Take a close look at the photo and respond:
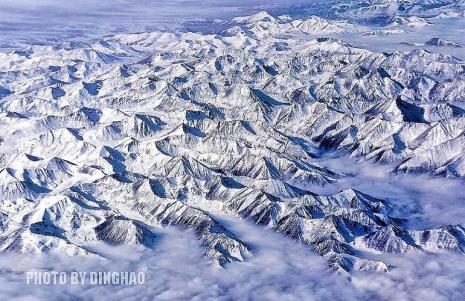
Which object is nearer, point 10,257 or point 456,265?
point 456,265

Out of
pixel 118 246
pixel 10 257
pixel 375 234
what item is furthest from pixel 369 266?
pixel 10 257

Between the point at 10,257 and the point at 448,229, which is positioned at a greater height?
the point at 448,229

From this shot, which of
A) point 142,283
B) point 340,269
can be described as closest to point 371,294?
point 340,269

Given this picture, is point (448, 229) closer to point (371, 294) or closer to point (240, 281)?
point (371, 294)

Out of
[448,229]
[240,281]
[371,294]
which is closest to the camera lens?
[371,294]

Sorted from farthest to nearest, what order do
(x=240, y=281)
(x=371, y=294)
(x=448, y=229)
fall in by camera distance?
1. (x=448, y=229)
2. (x=240, y=281)
3. (x=371, y=294)

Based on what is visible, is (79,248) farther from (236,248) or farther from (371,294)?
(371,294)

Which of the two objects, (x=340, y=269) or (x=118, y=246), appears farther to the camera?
(x=118, y=246)

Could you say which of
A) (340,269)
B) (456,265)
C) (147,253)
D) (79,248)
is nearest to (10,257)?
(79,248)
